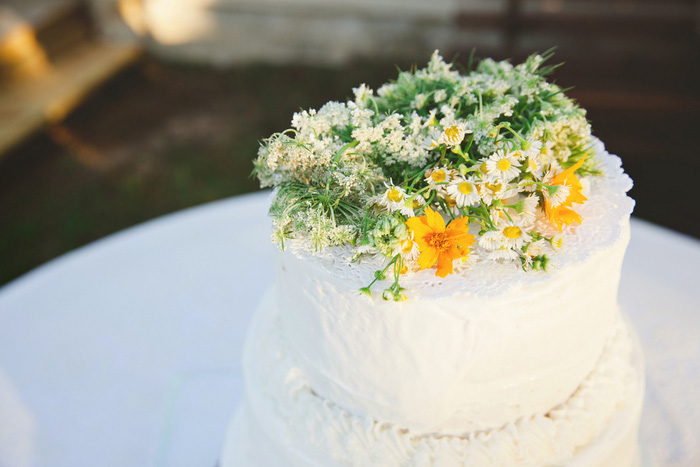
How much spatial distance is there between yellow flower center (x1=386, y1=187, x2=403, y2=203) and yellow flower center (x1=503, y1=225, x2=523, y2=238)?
0.82 feet

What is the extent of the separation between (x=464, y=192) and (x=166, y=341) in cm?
204

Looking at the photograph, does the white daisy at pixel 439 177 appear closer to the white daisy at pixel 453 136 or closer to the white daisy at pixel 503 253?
the white daisy at pixel 453 136

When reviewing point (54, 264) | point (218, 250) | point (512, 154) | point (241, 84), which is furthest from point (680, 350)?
point (241, 84)

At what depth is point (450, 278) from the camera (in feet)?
4.41

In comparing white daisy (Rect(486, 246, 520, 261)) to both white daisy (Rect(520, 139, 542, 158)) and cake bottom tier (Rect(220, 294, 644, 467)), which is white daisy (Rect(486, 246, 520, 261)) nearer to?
white daisy (Rect(520, 139, 542, 158))

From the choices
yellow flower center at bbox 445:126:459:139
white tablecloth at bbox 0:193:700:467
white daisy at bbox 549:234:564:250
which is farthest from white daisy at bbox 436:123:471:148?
white tablecloth at bbox 0:193:700:467

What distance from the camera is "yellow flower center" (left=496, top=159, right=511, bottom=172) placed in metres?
1.26

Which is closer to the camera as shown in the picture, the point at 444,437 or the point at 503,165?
the point at 503,165

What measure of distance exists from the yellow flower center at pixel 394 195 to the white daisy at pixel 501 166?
0.20 metres

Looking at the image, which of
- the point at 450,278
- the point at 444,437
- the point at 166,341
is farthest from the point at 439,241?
the point at 166,341

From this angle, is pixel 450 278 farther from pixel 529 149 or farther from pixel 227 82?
pixel 227 82

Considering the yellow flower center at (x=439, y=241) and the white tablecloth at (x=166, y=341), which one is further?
the white tablecloth at (x=166, y=341)

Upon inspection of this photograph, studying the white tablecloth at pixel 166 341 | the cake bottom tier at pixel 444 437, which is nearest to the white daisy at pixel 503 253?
the cake bottom tier at pixel 444 437

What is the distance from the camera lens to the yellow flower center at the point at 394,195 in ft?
4.15
